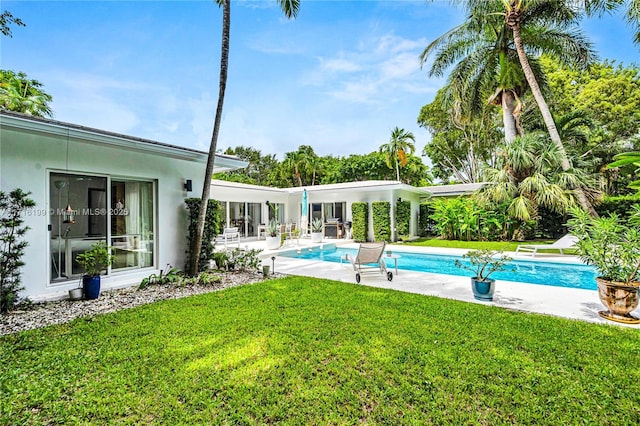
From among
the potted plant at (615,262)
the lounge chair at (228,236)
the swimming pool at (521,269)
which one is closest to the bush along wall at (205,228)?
the swimming pool at (521,269)

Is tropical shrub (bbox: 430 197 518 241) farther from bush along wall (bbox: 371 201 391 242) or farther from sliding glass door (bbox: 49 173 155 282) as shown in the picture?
sliding glass door (bbox: 49 173 155 282)

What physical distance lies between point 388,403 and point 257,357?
1.72 meters

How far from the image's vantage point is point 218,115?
24.9 ft

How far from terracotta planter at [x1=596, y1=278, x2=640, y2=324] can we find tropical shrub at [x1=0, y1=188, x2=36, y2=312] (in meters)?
10.6

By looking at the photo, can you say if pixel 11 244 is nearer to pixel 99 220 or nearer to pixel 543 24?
pixel 99 220

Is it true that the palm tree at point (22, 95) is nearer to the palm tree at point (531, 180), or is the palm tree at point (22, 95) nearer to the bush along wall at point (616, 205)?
the palm tree at point (531, 180)

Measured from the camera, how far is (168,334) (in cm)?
446

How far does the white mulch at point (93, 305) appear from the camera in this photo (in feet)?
16.4

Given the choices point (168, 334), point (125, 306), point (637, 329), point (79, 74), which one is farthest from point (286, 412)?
point (79, 74)

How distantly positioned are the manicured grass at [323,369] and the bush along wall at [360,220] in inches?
497

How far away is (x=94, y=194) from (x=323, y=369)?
271 inches

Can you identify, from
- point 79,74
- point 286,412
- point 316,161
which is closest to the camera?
point 286,412

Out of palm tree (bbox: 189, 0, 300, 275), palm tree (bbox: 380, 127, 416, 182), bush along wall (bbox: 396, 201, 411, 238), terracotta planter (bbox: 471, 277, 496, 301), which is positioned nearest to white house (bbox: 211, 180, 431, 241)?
bush along wall (bbox: 396, 201, 411, 238)

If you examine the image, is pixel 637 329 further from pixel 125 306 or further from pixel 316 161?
pixel 316 161
